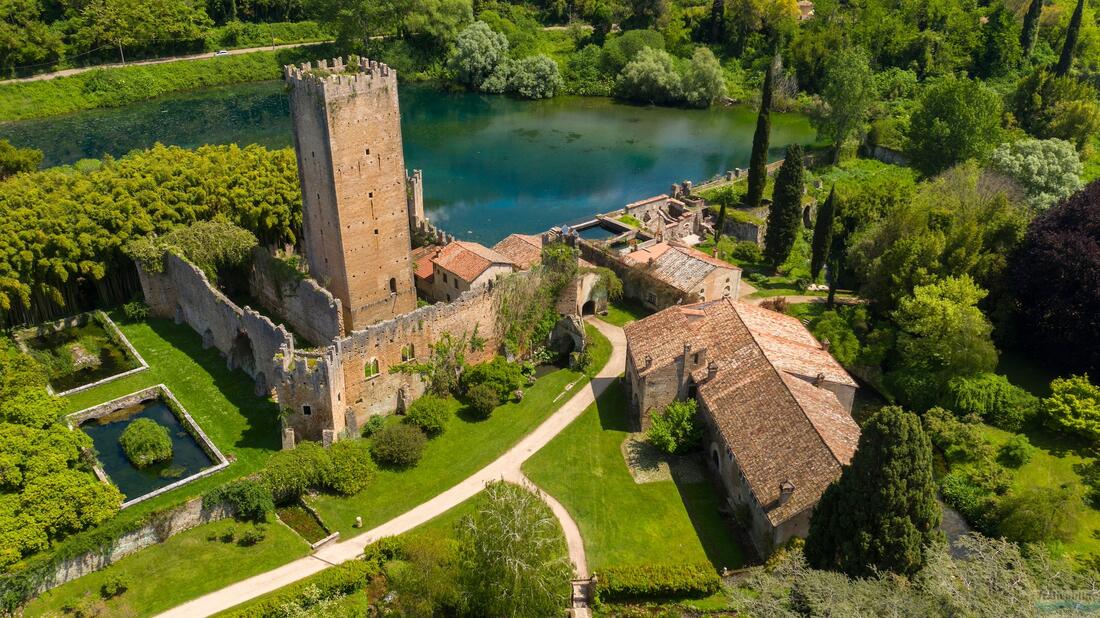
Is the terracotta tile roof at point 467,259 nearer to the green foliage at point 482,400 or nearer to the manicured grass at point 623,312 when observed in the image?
the manicured grass at point 623,312

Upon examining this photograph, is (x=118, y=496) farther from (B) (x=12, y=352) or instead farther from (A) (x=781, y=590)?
(A) (x=781, y=590)

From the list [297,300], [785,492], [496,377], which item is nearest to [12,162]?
[297,300]

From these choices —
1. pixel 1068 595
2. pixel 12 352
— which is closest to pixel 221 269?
pixel 12 352

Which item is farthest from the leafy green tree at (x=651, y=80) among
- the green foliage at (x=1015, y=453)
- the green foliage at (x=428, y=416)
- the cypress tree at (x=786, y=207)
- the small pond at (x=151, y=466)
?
the small pond at (x=151, y=466)

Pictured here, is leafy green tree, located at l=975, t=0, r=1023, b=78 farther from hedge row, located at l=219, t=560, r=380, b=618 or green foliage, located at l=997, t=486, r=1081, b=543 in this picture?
hedge row, located at l=219, t=560, r=380, b=618

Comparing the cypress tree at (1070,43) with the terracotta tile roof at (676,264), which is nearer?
the terracotta tile roof at (676,264)

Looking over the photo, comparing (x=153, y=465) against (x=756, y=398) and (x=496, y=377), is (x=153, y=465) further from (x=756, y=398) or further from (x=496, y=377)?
(x=756, y=398)

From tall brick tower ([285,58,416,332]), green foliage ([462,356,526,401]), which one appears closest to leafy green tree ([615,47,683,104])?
tall brick tower ([285,58,416,332])
